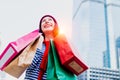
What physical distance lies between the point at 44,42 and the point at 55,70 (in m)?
Answer: 0.20

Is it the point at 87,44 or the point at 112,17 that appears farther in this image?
the point at 112,17

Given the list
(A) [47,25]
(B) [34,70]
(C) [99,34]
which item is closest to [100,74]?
(C) [99,34]

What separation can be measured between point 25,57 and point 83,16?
53.5 meters

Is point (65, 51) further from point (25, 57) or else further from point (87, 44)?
point (87, 44)

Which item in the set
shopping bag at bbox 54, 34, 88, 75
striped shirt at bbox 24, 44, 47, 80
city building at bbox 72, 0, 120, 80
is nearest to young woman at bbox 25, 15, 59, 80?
striped shirt at bbox 24, 44, 47, 80

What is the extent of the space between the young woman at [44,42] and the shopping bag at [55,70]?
1.5 inches

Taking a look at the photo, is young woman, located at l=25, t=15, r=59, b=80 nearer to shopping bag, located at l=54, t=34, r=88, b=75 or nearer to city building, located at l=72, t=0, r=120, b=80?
shopping bag, located at l=54, t=34, r=88, b=75

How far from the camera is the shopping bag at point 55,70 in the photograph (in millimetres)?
1302

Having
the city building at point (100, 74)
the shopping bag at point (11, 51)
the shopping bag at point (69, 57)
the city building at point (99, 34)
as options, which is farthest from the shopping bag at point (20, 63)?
the city building at point (99, 34)

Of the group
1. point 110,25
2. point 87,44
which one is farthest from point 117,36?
point 87,44

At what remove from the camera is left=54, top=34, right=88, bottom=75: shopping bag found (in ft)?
4.18

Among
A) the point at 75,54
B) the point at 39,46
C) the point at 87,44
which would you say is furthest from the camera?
the point at 87,44

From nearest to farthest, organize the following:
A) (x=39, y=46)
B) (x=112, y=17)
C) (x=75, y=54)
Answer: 1. (x=75, y=54)
2. (x=39, y=46)
3. (x=112, y=17)

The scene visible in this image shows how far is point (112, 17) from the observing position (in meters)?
52.6
